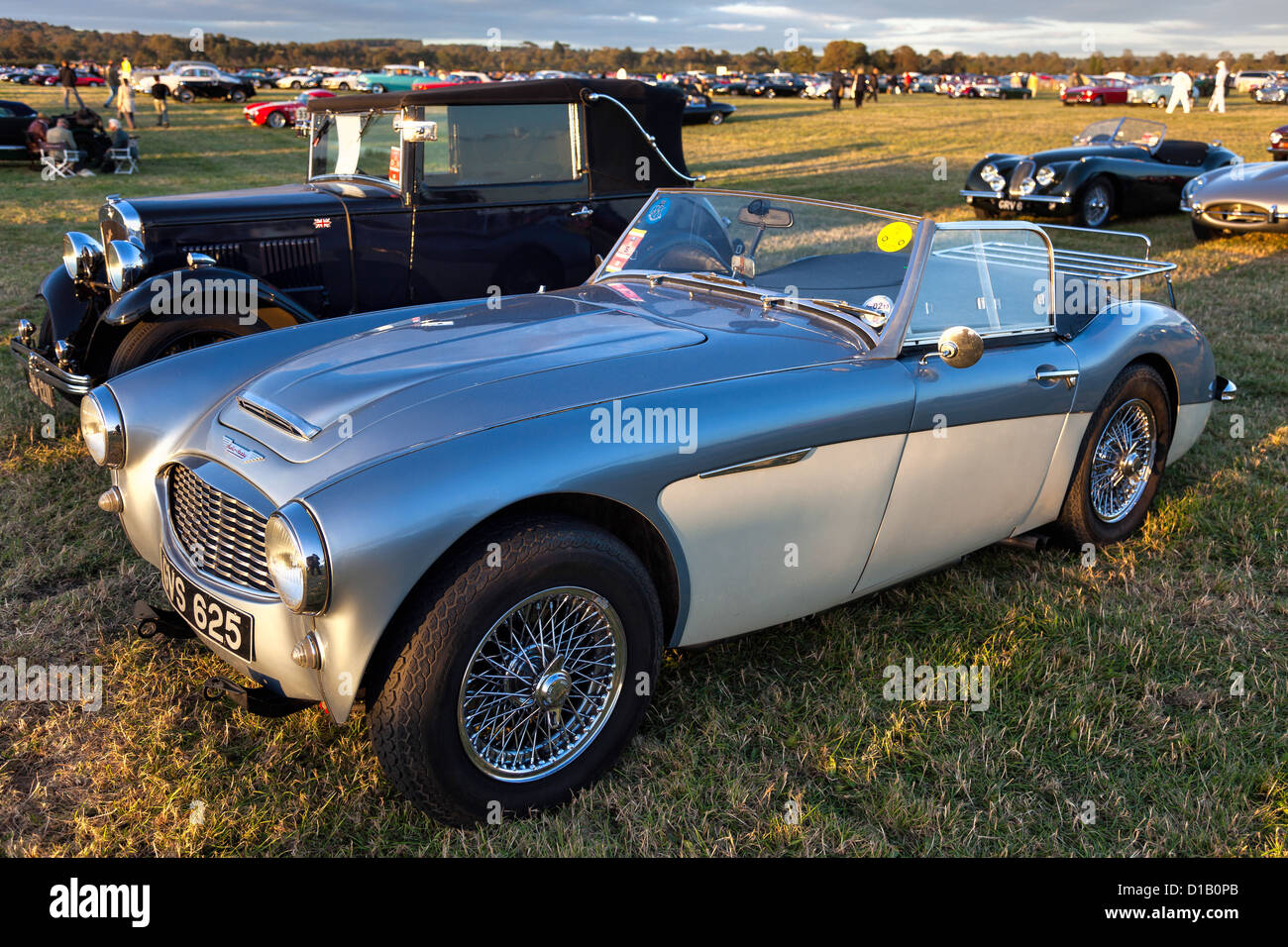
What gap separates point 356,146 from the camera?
623cm

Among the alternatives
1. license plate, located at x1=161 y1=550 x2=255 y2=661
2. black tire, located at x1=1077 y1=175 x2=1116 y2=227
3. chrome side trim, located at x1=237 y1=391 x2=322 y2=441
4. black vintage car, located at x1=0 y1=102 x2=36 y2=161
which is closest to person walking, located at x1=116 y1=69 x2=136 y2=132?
black vintage car, located at x1=0 y1=102 x2=36 y2=161

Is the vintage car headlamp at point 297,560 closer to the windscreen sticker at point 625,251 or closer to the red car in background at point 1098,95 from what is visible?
the windscreen sticker at point 625,251

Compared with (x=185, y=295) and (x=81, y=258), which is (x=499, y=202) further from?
(x=81, y=258)

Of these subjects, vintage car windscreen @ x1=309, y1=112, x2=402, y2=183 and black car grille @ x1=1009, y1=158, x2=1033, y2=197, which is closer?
vintage car windscreen @ x1=309, y1=112, x2=402, y2=183

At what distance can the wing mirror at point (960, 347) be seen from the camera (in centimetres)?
303

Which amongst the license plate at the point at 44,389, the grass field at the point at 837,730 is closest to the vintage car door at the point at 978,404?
the grass field at the point at 837,730

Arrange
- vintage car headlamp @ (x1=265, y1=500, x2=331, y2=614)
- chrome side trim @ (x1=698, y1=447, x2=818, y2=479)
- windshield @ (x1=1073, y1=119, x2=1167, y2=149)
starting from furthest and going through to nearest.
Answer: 1. windshield @ (x1=1073, y1=119, x2=1167, y2=149)
2. chrome side trim @ (x1=698, y1=447, x2=818, y2=479)
3. vintage car headlamp @ (x1=265, y1=500, x2=331, y2=614)

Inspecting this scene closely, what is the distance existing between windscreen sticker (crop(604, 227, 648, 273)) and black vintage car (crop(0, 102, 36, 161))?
723 inches

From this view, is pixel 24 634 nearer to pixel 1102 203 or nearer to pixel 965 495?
pixel 965 495

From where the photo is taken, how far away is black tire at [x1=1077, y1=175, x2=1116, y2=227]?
474 inches

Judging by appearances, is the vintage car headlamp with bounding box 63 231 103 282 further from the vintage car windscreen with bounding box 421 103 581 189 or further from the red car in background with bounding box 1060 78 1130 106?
the red car in background with bounding box 1060 78 1130 106

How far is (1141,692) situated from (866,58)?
90.9m

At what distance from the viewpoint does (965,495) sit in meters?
3.39
